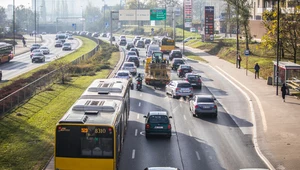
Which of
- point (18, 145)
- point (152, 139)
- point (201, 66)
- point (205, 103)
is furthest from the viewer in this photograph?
point (201, 66)

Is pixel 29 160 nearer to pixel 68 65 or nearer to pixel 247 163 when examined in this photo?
pixel 247 163

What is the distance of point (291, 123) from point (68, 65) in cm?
2857

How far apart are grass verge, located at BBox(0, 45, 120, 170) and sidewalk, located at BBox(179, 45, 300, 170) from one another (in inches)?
451

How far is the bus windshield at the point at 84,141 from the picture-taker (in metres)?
20.2

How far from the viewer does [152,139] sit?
30.4 m

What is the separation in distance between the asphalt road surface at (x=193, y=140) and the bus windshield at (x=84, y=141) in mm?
4343

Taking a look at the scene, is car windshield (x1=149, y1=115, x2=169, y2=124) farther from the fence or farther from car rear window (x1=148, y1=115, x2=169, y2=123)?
the fence

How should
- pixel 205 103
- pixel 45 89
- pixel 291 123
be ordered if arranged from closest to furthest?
pixel 291 123, pixel 205 103, pixel 45 89

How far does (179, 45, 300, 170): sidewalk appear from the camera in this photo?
88.0 feet

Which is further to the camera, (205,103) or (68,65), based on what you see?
(68,65)

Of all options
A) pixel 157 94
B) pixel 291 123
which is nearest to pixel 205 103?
pixel 291 123

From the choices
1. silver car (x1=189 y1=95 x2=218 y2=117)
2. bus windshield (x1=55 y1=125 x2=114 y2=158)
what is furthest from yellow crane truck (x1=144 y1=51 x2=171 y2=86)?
bus windshield (x1=55 y1=125 x2=114 y2=158)

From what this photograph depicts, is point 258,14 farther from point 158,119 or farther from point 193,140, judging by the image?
→ point 158,119

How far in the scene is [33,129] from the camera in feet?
102
